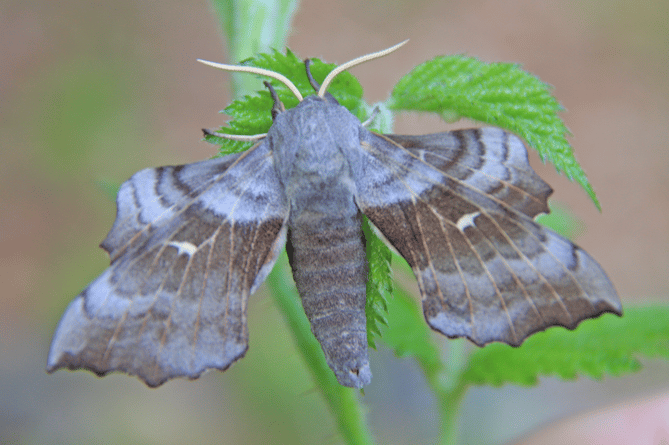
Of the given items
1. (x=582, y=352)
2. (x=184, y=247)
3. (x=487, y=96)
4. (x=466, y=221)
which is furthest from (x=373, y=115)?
(x=582, y=352)

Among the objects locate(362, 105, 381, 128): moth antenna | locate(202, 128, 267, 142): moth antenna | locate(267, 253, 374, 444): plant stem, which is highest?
locate(202, 128, 267, 142): moth antenna

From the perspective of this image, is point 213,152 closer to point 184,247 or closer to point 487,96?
point 184,247

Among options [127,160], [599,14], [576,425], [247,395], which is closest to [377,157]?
[576,425]

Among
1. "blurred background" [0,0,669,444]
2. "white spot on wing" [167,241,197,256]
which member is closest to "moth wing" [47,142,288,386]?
"white spot on wing" [167,241,197,256]

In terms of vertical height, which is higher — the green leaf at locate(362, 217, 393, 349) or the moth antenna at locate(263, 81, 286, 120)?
the moth antenna at locate(263, 81, 286, 120)

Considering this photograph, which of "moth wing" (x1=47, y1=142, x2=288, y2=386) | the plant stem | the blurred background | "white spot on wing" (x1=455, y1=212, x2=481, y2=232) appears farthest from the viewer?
the blurred background

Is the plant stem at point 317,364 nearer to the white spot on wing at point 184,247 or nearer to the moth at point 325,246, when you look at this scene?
the moth at point 325,246

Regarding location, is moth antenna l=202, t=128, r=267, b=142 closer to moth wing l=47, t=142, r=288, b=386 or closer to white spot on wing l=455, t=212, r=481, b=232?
moth wing l=47, t=142, r=288, b=386
